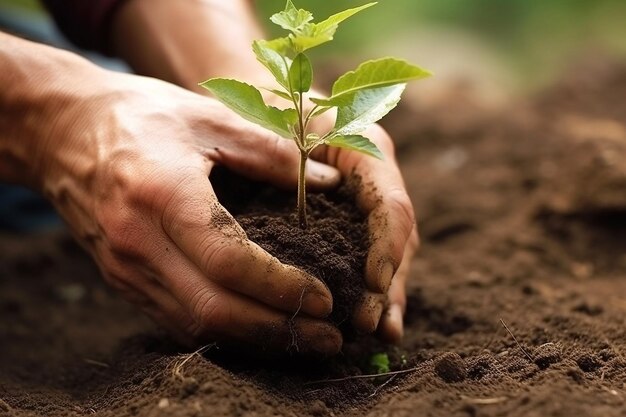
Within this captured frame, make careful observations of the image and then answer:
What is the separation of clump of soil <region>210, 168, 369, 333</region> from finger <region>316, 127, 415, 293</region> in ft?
0.09

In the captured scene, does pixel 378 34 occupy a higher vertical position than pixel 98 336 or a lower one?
higher

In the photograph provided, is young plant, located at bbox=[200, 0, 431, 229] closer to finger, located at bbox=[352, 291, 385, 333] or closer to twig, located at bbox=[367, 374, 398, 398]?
finger, located at bbox=[352, 291, 385, 333]

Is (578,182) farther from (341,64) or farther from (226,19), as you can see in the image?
(341,64)

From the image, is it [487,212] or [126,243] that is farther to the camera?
[487,212]

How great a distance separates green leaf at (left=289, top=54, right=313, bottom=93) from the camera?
4.36 feet

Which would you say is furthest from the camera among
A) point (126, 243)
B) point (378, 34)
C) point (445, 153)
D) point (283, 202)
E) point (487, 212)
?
point (378, 34)

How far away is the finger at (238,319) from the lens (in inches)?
55.9

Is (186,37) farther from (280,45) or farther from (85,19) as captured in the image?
(280,45)

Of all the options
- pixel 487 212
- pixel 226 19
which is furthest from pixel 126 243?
pixel 487 212

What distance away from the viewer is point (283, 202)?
1.64m

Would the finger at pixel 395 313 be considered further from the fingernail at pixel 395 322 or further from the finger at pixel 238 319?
the finger at pixel 238 319

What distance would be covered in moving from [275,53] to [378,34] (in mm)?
3701

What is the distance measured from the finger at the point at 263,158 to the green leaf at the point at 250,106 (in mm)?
218

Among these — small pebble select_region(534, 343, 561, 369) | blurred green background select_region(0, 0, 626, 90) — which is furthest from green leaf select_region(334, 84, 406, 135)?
blurred green background select_region(0, 0, 626, 90)
